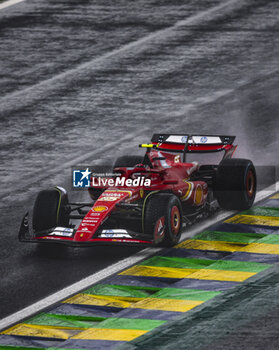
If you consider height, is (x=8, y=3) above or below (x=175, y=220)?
above

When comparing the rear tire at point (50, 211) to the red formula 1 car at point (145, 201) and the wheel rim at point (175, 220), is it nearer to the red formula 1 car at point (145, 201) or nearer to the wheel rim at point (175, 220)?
the red formula 1 car at point (145, 201)

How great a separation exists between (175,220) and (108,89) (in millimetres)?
11986

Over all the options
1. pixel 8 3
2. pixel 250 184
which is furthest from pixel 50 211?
pixel 8 3

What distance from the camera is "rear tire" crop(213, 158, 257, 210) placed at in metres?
17.1

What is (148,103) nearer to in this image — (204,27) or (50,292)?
(204,27)

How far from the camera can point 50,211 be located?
15.6 meters

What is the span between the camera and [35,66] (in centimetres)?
2939

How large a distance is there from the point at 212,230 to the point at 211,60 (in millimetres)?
13328

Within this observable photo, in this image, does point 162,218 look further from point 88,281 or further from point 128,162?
point 128,162

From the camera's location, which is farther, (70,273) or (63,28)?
(63,28)

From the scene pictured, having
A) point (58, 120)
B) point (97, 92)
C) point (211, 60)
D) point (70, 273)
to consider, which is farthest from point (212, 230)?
point (211, 60)

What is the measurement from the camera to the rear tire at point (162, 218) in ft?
49.4

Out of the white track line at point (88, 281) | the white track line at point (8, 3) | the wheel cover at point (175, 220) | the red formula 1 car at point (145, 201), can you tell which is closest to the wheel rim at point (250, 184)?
the red formula 1 car at point (145, 201)

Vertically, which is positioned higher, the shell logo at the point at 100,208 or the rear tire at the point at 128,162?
the rear tire at the point at 128,162
